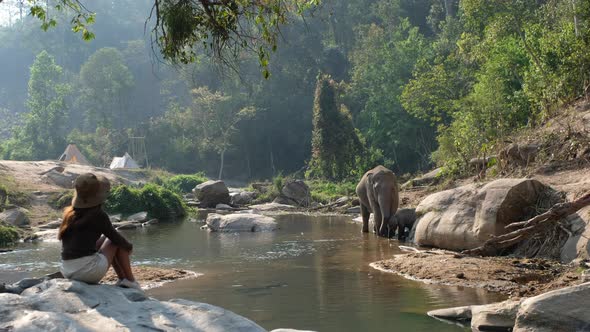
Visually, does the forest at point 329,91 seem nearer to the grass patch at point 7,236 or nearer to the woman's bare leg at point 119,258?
the woman's bare leg at point 119,258

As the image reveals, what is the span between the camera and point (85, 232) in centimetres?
736

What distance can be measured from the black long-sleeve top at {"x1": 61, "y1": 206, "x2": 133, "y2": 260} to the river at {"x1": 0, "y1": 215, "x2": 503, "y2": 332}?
2.84 m

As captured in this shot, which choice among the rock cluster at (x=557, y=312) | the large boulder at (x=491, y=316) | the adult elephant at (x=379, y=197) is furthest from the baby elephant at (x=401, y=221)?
the rock cluster at (x=557, y=312)

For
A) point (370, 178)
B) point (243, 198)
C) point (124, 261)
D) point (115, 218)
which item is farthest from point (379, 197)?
point (243, 198)

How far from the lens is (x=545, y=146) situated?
18.5 meters

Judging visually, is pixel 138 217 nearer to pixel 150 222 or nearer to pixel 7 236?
pixel 150 222

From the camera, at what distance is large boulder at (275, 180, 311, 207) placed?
3475 cm

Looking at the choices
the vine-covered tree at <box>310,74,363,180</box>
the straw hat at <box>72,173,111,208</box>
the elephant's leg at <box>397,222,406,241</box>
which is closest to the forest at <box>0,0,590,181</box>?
the vine-covered tree at <box>310,74,363,180</box>

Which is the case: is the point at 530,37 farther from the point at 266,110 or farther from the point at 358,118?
the point at 266,110

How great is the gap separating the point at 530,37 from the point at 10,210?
19639 mm

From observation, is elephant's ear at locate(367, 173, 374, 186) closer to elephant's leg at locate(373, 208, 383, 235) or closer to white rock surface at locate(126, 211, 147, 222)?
elephant's leg at locate(373, 208, 383, 235)

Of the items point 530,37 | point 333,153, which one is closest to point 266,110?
point 333,153

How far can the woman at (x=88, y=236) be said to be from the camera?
7219 mm

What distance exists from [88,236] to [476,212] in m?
9.99
